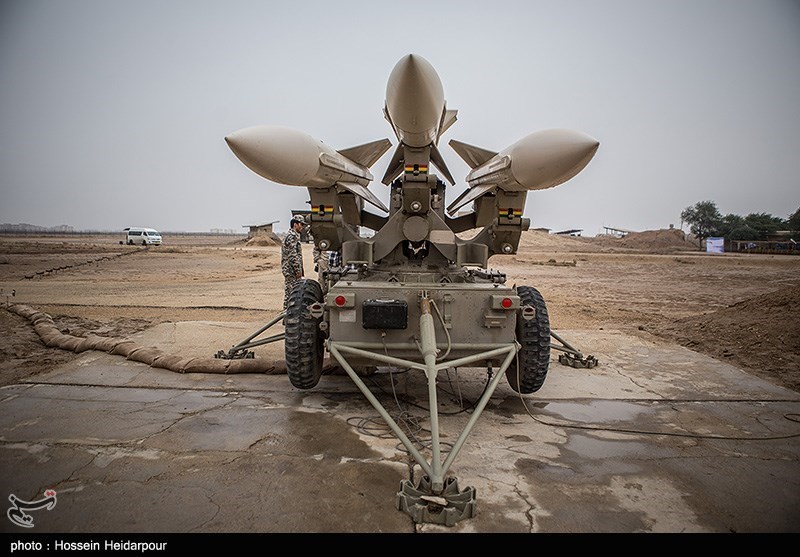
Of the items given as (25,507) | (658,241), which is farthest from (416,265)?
(658,241)

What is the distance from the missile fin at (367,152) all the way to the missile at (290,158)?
1.00 ft

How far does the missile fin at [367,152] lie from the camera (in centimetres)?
478

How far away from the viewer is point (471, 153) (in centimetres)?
481

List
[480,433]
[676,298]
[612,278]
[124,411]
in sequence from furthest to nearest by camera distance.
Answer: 1. [612,278]
2. [676,298]
3. [124,411]
4. [480,433]

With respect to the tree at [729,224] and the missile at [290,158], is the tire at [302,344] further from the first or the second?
the tree at [729,224]

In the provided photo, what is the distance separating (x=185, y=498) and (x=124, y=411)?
4.98ft

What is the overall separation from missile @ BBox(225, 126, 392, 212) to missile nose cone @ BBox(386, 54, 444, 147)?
0.74 m

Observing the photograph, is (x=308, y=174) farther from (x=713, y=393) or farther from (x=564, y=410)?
(x=713, y=393)

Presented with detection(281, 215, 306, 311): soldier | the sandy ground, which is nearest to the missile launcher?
detection(281, 215, 306, 311): soldier

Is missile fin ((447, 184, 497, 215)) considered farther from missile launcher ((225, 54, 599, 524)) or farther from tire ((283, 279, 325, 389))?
tire ((283, 279, 325, 389))

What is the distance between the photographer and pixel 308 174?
3.87 metres

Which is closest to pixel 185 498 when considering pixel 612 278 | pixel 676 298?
pixel 676 298

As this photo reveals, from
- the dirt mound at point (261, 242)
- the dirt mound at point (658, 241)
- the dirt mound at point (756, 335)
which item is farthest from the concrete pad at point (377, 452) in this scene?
the dirt mound at point (658, 241)
